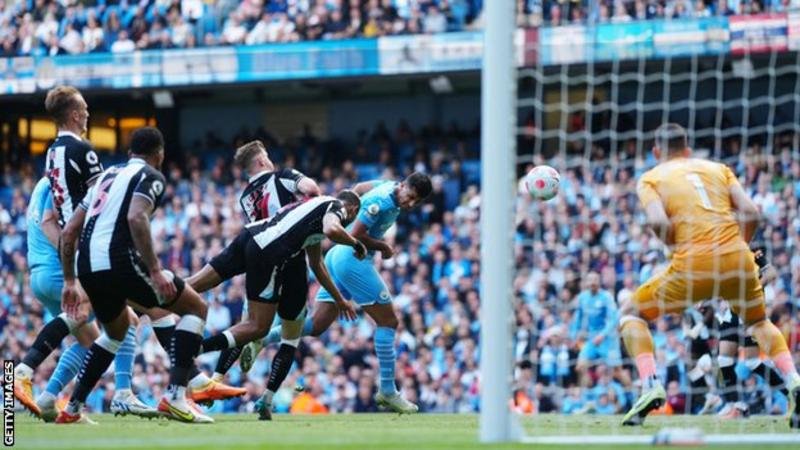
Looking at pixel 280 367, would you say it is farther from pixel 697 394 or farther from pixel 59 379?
pixel 697 394

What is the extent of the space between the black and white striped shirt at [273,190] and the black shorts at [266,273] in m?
0.54

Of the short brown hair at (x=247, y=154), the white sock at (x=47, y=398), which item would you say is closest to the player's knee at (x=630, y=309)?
the short brown hair at (x=247, y=154)

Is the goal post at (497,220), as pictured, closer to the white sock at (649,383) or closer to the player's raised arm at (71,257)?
the white sock at (649,383)

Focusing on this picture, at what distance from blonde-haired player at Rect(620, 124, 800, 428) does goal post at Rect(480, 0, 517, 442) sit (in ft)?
5.64

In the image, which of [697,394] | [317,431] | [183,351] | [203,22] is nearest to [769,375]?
[697,394]

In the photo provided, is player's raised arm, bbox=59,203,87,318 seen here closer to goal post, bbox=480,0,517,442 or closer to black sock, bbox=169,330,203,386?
black sock, bbox=169,330,203,386

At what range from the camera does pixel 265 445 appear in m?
8.62

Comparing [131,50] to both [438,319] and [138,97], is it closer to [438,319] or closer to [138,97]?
[138,97]

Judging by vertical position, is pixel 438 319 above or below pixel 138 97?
below

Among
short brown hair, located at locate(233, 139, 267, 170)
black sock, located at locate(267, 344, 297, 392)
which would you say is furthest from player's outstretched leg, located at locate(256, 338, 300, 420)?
short brown hair, located at locate(233, 139, 267, 170)

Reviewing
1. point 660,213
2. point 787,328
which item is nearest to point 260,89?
point 787,328

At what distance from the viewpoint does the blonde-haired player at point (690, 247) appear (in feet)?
33.2

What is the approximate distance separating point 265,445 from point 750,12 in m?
13.5

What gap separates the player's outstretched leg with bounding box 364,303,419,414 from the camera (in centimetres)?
1331
